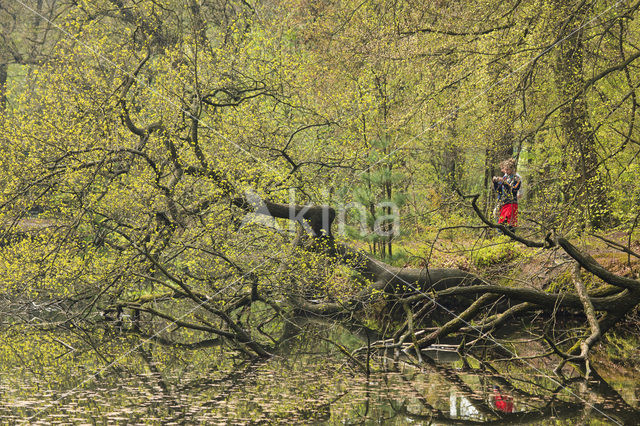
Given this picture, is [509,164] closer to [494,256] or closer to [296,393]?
[494,256]

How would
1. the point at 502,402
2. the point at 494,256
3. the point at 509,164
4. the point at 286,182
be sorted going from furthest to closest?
the point at 494,256 → the point at 286,182 → the point at 509,164 → the point at 502,402

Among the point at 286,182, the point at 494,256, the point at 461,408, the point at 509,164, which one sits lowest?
the point at 461,408

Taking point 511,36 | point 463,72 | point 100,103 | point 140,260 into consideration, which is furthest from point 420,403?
point 463,72

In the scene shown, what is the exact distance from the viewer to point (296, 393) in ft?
23.8

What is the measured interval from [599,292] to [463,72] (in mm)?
5448

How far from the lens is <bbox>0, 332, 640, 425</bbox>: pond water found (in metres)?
6.18

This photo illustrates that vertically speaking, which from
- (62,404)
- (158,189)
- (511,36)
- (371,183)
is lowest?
(62,404)

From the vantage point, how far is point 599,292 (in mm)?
9430

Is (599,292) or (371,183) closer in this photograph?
(599,292)

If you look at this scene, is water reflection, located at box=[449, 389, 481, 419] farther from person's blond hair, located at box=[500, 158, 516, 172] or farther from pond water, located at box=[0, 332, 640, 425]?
person's blond hair, located at box=[500, 158, 516, 172]

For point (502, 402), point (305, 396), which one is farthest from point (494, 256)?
point (305, 396)

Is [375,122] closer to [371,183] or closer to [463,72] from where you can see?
[371,183]

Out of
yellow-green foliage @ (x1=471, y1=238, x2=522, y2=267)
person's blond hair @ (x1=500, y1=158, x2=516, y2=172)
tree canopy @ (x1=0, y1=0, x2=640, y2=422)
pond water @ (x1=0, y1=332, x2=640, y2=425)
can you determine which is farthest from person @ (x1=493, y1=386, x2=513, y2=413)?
yellow-green foliage @ (x1=471, y1=238, x2=522, y2=267)

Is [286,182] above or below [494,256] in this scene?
above
